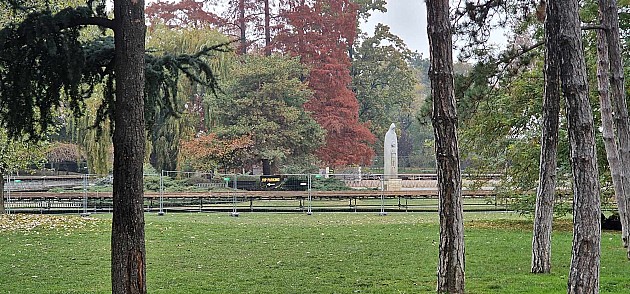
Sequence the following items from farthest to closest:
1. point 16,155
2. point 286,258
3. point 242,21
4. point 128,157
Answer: point 242,21 → point 16,155 → point 286,258 → point 128,157

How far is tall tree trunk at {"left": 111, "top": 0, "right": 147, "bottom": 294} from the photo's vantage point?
7105 millimetres

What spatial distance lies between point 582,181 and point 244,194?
23385 millimetres

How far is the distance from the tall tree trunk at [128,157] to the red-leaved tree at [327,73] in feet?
107

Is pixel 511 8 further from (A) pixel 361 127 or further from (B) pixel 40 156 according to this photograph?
(A) pixel 361 127

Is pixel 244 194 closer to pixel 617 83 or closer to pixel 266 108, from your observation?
pixel 266 108

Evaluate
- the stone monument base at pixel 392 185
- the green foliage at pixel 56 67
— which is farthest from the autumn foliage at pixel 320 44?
the green foliage at pixel 56 67

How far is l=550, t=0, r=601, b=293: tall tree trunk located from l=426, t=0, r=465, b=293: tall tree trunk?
4.40ft

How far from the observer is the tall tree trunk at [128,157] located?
711cm

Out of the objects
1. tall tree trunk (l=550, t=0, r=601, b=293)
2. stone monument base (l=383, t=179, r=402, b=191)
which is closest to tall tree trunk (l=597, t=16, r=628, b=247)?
tall tree trunk (l=550, t=0, r=601, b=293)

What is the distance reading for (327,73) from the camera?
40.8 metres

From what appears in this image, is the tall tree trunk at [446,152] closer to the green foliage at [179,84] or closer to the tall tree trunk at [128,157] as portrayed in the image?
the tall tree trunk at [128,157]

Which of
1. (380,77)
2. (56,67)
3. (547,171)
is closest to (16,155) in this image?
(56,67)

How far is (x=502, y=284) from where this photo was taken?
9273 millimetres

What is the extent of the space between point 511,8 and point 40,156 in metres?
15.9
